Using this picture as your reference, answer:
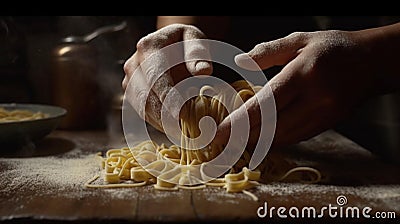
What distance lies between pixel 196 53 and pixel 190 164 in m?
0.23

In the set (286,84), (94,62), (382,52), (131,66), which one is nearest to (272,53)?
(286,84)

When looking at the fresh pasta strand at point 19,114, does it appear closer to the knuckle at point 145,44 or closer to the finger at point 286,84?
the knuckle at point 145,44

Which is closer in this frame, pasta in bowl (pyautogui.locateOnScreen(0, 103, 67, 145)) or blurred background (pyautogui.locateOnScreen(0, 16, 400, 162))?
pasta in bowl (pyautogui.locateOnScreen(0, 103, 67, 145))

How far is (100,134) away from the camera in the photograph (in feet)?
5.55

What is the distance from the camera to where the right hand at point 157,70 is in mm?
1137

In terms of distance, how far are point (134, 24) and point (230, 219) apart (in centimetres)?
120

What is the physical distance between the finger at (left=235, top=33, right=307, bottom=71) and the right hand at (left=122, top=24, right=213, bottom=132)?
8cm

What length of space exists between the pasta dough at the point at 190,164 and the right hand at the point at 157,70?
6 cm

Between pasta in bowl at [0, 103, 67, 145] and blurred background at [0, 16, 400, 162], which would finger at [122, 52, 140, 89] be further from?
blurred background at [0, 16, 400, 162]

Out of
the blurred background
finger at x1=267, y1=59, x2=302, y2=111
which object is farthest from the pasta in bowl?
finger at x1=267, y1=59, x2=302, y2=111

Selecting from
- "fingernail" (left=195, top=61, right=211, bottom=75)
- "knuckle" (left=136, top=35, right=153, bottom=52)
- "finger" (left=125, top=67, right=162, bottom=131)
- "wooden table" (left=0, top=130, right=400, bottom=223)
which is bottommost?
"wooden table" (left=0, top=130, right=400, bottom=223)

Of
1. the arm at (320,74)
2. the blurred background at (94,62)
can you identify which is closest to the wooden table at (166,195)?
the arm at (320,74)

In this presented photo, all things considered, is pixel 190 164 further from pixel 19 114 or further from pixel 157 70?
pixel 19 114

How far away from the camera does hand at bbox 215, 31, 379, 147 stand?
1088mm
